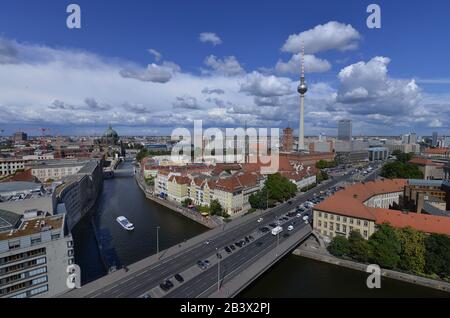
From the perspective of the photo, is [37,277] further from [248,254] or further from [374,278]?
[374,278]

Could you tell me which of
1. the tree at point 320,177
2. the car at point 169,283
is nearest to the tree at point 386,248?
the car at point 169,283

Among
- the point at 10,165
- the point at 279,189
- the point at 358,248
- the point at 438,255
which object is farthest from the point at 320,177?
the point at 10,165

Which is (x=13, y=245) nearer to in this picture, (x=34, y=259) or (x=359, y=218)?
(x=34, y=259)

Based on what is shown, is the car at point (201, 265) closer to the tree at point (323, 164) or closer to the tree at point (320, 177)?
the tree at point (320, 177)

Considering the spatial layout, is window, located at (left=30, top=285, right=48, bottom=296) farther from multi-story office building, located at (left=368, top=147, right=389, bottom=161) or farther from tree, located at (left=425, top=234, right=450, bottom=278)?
multi-story office building, located at (left=368, top=147, right=389, bottom=161)

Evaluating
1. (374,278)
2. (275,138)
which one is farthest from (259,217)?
(275,138)

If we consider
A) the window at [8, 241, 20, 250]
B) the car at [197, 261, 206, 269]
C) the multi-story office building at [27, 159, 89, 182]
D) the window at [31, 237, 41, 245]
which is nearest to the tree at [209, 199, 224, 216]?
the car at [197, 261, 206, 269]
